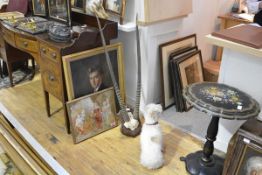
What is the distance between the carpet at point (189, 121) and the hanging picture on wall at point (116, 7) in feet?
3.17

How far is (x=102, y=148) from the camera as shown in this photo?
2.12 meters

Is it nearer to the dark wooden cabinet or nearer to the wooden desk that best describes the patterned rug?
the wooden desk

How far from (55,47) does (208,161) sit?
1335 millimetres

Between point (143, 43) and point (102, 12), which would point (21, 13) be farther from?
point (143, 43)

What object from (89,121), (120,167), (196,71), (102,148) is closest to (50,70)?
(89,121)

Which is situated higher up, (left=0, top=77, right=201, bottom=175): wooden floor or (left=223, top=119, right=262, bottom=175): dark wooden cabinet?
(left=223, top=119, right=262, bottom=175): dark wooden cabinet

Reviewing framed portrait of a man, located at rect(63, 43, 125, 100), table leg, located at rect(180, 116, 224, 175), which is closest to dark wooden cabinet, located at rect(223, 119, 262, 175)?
table leg, located at rect(180, 116, 224, 175)

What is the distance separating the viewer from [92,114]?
220 cm

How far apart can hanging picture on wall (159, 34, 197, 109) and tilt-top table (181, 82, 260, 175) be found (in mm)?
731

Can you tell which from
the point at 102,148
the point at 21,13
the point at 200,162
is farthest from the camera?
the point at 21,13

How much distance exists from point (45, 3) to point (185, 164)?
6.44 feet

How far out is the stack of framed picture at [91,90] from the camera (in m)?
2.08

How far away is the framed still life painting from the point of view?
2.11 metres

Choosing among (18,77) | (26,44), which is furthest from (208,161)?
(18,77)
